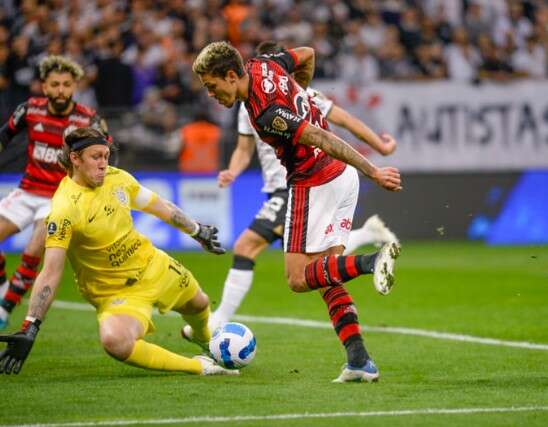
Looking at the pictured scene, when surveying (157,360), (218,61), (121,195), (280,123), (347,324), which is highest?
(218,61)

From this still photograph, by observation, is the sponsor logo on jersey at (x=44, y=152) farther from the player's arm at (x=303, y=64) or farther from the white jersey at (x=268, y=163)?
the player's arm at (x=303, y=64)

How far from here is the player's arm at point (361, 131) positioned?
9.47 m

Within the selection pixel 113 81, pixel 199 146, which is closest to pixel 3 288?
pixel 199 146

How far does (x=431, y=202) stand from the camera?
61.8 feet

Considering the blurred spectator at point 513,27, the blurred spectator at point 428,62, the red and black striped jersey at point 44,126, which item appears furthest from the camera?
the blurred spectator at point 513,27

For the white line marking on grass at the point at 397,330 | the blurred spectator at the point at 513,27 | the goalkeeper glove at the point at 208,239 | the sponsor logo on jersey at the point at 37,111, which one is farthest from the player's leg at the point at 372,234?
the blurred spectator at the point at 513,27

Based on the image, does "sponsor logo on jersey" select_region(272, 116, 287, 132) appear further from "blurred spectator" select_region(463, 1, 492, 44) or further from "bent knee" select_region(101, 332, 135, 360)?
"blurred spectator" select_region(463, 1, 492, 44)

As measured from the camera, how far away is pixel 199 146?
722 inches

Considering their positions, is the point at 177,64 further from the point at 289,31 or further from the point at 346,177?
the point at 346,177

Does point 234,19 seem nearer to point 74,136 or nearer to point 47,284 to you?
point 74,136

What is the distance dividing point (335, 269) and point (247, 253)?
2.95 m

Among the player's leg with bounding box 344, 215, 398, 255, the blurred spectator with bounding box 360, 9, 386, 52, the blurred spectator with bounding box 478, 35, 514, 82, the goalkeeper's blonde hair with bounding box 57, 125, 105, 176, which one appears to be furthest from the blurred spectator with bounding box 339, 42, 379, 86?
the goalkeeper's blonde hair with bounding box 57, 125, 105, 176

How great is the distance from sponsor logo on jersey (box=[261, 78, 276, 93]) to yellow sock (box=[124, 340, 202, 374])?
5.91ft

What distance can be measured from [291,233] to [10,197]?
4172mm
